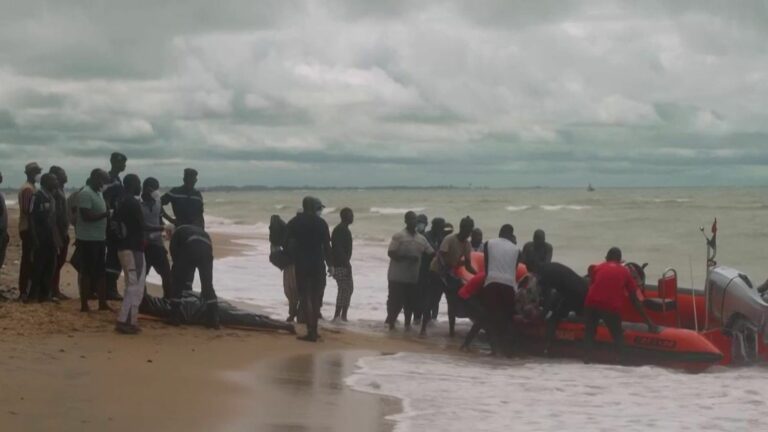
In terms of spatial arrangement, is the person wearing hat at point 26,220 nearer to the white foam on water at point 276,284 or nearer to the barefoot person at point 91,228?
the barefoot person at point 91,228

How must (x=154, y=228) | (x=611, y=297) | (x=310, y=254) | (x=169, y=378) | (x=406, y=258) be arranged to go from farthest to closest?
(x=406, y=258), (x=310, y=254), (x=611, y=297), (x=154, y=228), (x=169, y=378)

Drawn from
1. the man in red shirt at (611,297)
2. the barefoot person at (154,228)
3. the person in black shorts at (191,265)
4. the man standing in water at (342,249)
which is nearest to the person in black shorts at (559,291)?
the man in red shirt at (611,297)

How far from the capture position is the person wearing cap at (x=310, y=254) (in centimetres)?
1107

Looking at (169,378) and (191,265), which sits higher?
(191,265)

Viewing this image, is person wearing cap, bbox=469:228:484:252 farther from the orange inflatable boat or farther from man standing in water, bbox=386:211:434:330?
the orange inflatable boat

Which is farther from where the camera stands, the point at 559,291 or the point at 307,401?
the point at 559,291

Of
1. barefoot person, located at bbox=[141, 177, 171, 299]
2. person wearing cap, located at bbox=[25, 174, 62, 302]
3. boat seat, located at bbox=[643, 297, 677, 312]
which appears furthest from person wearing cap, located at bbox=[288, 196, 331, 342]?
boat seat, located at bbox=[643, 297, 677, 312]

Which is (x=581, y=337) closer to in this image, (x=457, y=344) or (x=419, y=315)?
(x=457, y=344)

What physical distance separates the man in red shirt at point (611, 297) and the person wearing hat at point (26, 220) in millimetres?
6260

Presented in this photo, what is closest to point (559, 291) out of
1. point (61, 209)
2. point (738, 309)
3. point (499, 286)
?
point (499, 286)

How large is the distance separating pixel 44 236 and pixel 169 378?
370 cm

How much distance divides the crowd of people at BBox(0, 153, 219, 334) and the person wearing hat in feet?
0.04

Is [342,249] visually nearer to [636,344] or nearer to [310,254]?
[310,254]

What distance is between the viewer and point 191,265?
1107 centimetres
